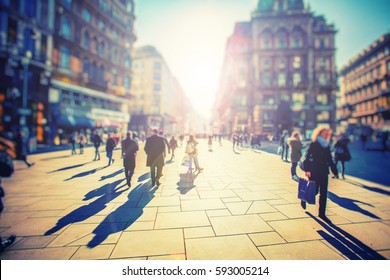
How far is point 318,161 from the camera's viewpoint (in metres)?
3.36

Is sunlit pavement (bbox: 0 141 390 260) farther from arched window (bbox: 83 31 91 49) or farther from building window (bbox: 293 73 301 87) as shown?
building window (bbox: 293 73 301 87)

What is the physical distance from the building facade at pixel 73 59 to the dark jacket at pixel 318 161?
21760 millimetres

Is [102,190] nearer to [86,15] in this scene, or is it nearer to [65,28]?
[65,28]

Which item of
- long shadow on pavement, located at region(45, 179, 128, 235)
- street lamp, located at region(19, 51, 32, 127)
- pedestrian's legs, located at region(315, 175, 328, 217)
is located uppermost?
street lamp, located at region(19, 51, 32, 127)

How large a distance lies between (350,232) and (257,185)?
270 cm

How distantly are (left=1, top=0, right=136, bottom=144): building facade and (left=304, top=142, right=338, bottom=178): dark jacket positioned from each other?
21760 mm

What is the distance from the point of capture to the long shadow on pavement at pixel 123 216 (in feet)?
9.03

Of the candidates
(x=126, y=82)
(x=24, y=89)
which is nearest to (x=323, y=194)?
(x=24, y=89)

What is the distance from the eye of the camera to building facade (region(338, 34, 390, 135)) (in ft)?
102

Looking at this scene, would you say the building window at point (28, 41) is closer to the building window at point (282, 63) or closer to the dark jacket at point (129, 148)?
the dark jacket at point (129, 148)

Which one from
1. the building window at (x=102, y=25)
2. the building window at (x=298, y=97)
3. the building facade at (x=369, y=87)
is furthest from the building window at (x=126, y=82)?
the building facade at (x=369, y=87)

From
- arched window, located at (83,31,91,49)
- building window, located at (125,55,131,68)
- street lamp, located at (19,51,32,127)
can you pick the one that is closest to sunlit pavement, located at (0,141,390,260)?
street lamp, located at (19,51,32,127)
